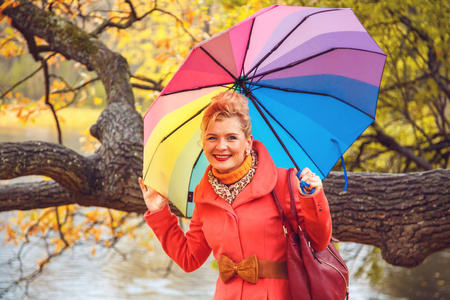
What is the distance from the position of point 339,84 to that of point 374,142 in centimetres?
427

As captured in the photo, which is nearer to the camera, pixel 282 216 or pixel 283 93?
pixel 282 216

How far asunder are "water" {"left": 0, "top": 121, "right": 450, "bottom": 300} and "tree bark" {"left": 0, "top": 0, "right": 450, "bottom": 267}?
7806 mm

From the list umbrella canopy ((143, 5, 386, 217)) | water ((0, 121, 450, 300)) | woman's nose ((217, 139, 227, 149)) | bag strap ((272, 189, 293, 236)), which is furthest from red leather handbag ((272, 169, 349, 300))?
water ((0, 121, 450, 300))

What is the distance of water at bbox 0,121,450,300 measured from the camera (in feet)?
43.1

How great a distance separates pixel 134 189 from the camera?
416 cm

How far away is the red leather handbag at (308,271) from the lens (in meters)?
2.27

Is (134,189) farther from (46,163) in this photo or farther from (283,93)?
(283,93)

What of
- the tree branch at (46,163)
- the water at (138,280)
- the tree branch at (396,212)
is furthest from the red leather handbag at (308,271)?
the water at (138,280)

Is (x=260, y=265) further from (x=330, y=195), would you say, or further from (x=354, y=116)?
(x=330, y=195)

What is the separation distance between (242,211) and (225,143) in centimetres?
28

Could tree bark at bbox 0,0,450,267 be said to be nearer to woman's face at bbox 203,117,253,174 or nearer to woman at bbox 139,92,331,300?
woman at bbox 139,92,331,300

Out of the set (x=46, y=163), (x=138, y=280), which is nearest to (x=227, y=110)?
(x=46, y=163)

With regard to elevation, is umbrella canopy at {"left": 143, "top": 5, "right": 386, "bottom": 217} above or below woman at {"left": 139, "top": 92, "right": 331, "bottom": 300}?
above

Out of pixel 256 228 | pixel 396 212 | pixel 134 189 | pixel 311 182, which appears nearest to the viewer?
pixel 311 182
